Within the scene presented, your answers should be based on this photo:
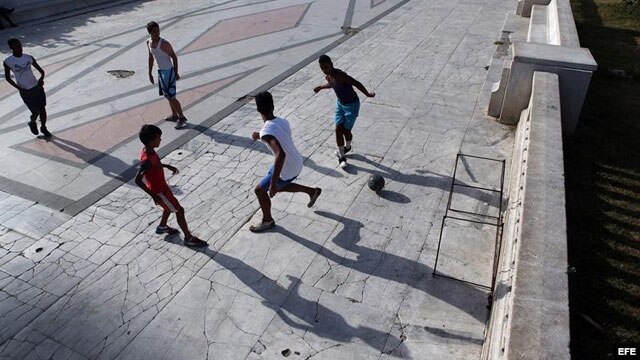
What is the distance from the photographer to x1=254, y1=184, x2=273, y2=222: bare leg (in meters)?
4.91

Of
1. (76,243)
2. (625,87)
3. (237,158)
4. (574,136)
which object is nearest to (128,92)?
(237,158)

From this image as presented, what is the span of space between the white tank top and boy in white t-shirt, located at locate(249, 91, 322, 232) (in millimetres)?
3580

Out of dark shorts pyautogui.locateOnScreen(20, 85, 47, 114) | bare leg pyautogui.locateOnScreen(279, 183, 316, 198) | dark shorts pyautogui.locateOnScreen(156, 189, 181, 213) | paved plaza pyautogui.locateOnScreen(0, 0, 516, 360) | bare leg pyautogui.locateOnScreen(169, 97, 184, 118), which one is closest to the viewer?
paved plaza pyautogui.locateOnScreen(0, 0, 516, 360)

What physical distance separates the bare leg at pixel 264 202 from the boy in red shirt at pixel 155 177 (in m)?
0.76

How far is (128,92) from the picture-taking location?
30.7 feet

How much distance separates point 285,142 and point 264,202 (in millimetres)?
828

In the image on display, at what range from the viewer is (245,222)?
541 cm

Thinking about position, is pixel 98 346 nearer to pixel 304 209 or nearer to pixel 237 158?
pixel 304 209

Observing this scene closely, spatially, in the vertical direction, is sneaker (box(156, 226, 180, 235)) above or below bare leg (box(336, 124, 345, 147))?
below

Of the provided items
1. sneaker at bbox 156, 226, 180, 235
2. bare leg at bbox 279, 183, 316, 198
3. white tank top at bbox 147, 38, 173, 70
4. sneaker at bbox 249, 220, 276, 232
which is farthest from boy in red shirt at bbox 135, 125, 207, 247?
white tank top at bbox 147, 38, 173, 70

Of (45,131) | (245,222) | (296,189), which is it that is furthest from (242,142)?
(45,131)

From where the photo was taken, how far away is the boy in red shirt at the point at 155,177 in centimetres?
443

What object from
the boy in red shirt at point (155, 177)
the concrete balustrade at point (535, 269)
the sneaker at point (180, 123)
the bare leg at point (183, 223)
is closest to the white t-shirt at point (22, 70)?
the sneaker at point (180, 123)

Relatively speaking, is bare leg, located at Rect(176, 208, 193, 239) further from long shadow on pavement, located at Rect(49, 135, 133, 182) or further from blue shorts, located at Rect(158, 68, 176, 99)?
blue shorts, located at Rect(158, 68, 176, 99)
